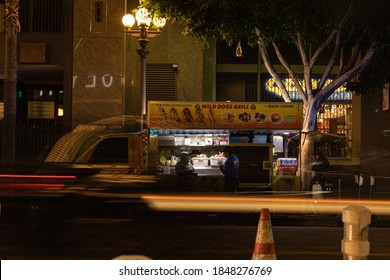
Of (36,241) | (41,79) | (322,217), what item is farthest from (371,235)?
(41,79)

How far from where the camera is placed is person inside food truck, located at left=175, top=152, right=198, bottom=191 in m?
12.8

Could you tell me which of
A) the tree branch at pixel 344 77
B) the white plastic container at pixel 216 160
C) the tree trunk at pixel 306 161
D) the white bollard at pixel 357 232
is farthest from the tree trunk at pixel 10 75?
the white bollard at pixel 357 232

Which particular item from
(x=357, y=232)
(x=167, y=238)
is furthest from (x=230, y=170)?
(x=357, y=232)

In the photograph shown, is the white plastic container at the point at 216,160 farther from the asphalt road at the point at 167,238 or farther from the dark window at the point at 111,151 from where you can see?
the dark window at the point at 111,151

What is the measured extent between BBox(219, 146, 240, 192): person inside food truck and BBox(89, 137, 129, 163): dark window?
322 centimetres

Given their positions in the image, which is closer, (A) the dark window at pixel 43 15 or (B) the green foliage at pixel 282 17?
(B) the green foliage at pixel 282 17

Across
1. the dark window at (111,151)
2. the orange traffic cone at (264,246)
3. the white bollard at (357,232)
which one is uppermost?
the dark window at (111,151)

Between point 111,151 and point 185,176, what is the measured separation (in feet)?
6.68

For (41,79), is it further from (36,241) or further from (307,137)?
(36,241)

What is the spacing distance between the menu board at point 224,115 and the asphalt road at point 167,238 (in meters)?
2.51

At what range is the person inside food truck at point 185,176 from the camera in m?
12.8

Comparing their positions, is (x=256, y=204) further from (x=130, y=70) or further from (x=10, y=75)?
(x=130, y=70)

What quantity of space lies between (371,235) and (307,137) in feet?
13.6

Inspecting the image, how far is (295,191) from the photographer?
49.5ft
